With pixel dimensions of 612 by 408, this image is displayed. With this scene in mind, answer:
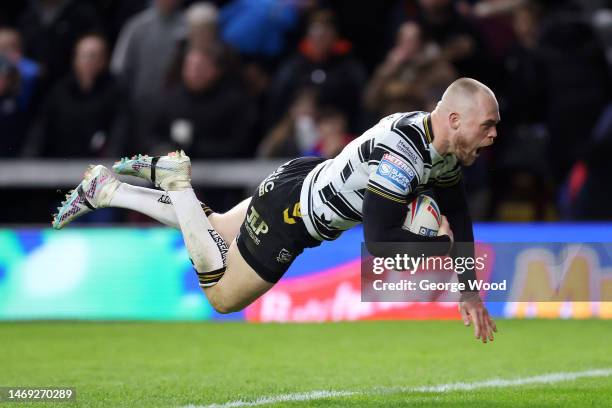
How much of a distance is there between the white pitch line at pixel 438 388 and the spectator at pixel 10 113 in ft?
22.7

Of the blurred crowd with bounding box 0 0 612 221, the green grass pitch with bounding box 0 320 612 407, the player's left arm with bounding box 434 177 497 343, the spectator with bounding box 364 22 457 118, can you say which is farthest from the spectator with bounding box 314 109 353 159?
the player's left arm with bounding box 434 177 497 343

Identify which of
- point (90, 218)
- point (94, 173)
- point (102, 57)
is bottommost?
point (90, 218)

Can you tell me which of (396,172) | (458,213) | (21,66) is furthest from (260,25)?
(396,172)

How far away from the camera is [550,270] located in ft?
38.4

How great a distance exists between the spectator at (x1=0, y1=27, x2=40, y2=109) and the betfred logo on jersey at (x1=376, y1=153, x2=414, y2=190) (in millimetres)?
7555

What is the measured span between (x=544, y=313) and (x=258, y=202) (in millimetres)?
4848

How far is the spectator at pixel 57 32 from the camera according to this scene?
1456cm

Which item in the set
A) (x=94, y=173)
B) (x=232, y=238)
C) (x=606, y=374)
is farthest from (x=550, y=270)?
(x=94, y=173)

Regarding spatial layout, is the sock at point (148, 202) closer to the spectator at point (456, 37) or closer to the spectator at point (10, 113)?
the spectator at point (10, 113)

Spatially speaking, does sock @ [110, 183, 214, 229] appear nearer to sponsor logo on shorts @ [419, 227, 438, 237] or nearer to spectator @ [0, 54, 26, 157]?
sponsor logo on shorts @ [419, 227, 438, 237]

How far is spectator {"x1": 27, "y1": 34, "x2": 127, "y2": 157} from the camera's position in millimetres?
13414

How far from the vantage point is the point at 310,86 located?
13406 mm

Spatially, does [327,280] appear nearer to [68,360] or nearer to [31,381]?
[68,360]

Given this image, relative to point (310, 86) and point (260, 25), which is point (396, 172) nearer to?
point (310, 86)
